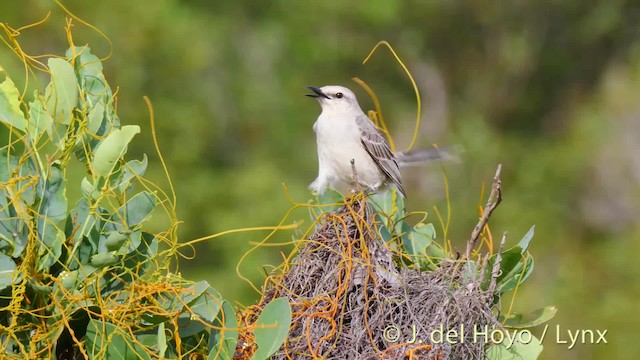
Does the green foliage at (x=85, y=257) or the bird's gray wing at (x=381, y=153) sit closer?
the green foliage at (x=85, y=257)

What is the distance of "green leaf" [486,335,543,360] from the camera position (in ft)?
13.7

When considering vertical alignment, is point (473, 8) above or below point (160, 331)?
above

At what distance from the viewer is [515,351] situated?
4203 millimetres

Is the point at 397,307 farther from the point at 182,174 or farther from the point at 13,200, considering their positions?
the point at 182,174

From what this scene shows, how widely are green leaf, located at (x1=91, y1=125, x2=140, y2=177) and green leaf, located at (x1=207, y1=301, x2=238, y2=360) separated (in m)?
0.59

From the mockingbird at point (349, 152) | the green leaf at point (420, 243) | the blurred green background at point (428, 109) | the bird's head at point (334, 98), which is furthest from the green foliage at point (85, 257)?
the blurred green background at point (428, 109)

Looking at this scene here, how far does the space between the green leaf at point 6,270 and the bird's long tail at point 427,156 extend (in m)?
3.34

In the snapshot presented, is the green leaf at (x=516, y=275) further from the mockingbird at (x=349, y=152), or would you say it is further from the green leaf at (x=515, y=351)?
the mockingbird at (x=349, y=152)

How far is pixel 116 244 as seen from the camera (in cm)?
372

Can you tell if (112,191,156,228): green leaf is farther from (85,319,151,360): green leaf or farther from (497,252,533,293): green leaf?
(497,252,533,293): green leaf

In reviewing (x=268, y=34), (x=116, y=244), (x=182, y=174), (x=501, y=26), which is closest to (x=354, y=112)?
(x=116, y=244)

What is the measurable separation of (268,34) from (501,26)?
5.65 meters

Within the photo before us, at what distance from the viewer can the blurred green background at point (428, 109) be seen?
61.1 ft

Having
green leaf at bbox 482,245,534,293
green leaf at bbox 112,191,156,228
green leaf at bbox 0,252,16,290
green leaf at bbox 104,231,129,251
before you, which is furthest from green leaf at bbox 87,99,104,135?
green leaf at bbox 482,245,534,293
